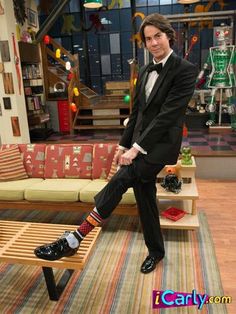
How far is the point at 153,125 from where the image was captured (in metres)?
1.77

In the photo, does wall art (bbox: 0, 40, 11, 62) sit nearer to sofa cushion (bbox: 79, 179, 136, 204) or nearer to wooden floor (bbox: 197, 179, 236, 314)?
sofa cushion (bbox: 79, 179, 136, 204)

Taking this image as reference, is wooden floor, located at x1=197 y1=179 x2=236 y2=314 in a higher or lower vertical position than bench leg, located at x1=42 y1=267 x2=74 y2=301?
lower

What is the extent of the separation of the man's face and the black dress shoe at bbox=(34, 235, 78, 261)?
1274 millimetres

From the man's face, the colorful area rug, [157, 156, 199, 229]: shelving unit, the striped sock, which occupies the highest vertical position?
the man's face

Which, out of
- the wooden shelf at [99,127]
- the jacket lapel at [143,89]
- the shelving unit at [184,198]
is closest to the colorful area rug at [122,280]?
the shelving unit at [184,198]

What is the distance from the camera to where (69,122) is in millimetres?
6492

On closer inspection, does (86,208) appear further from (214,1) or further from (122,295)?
(214,1)

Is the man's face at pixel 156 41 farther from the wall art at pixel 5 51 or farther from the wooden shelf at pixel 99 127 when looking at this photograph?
the wooden shelf at pixel 99 127

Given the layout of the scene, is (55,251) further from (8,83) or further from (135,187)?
(8,83)

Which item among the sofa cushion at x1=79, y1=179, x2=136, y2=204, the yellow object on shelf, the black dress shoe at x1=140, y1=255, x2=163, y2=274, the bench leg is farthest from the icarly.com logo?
the yellow object on shelf

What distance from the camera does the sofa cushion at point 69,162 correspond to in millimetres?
3062

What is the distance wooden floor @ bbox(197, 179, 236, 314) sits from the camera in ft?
6.81

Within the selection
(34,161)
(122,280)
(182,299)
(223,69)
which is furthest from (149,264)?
(223,69)

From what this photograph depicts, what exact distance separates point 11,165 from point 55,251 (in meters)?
1.64
